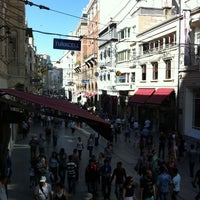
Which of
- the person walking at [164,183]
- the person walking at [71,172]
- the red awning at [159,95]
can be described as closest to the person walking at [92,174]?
the person walking at [71,172]

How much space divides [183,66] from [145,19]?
12968mm

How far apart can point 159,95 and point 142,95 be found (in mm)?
4032

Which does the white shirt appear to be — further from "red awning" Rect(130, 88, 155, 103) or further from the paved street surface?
"red awning" Rect(130, 88, 155, 103)

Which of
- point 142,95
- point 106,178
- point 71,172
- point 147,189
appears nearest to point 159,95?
point 142,95

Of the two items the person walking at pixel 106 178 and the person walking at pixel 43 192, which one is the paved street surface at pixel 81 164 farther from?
the person walking at pixel 43 192

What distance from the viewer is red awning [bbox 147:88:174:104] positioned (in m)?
29.2

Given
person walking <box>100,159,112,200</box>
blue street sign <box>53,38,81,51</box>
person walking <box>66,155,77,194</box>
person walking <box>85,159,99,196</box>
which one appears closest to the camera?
person walking <box>85,159,99,196</box>

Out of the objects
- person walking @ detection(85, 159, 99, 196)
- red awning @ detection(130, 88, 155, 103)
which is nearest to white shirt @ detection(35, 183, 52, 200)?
person walking @ detection(85, 159, 99, 196)

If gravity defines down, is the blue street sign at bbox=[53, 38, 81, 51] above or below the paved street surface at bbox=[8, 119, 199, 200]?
above

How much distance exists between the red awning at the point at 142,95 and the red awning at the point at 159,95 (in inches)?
40.7

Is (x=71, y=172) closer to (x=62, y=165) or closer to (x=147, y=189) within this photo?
(x=62, y=165)

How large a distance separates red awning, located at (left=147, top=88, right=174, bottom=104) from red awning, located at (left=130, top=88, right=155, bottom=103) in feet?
3.39

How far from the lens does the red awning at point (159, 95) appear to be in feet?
95.9

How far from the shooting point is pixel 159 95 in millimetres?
30422
